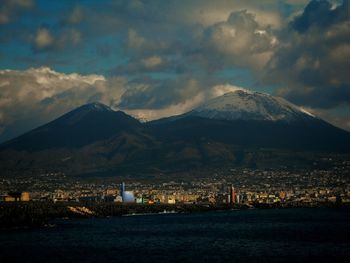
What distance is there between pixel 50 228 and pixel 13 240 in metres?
35.0

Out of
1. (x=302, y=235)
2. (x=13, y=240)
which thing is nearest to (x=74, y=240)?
(x=13, y=240)

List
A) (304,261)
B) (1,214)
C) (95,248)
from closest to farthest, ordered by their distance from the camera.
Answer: (304,261) → (95,248) → (1,214)

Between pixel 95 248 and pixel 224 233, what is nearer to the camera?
pixel 95 248

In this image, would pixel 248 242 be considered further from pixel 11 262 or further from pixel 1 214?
pixel 1 214

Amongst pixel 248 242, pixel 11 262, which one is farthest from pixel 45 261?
pixel 248 242

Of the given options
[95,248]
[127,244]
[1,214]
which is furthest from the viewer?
[1,214]

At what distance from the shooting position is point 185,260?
83.4 meters

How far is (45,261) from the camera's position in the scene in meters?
84.1

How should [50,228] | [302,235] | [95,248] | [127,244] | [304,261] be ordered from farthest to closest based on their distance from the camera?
1. [50,228]
2. [302,235]
3. [127,244]
4. [95,248]
5. [304,261]

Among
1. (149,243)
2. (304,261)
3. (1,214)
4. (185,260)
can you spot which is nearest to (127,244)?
(149,243)

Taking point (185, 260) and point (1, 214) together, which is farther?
point (1, 214)

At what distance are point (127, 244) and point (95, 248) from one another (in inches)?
322

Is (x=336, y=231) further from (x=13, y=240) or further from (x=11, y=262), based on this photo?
(x=11, y=262)

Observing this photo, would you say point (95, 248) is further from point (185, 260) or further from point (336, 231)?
point (336, 231)
